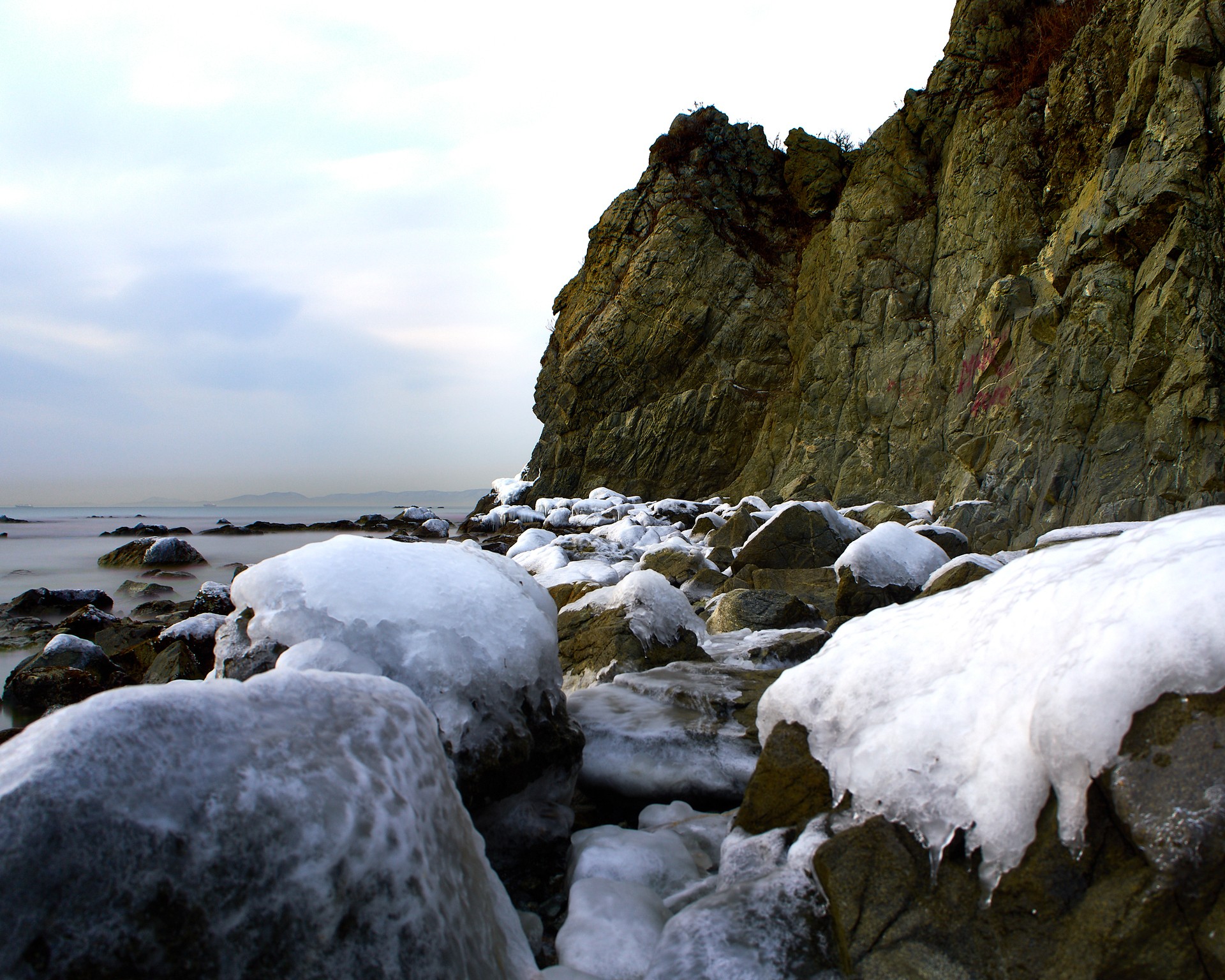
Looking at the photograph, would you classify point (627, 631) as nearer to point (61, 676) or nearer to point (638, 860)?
point (638, 860)

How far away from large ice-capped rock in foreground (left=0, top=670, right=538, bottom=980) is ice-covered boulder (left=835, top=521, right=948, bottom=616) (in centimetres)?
492

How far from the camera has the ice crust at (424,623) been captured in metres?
2.47

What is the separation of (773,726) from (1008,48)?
16.9 meters

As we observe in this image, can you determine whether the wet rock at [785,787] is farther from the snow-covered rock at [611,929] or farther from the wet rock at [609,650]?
the wet rock at [609,650]

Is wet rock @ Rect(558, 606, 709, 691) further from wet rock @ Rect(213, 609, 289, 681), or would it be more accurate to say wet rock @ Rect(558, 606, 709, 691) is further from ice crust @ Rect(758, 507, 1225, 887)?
ice crust @ Rect(758, 507, 1225, 887)

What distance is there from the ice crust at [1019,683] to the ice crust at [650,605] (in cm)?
221

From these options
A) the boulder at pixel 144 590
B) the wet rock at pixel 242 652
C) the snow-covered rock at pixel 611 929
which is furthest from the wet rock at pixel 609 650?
the boulder at pixel 144 590

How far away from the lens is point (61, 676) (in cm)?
531

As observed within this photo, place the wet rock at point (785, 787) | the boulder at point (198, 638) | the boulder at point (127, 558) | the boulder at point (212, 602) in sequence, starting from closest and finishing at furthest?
the wet rock at point (785, 787) → the boulder at point (198, 638) → the boulder at point (212, 602) → the boulder at point (127, 558)

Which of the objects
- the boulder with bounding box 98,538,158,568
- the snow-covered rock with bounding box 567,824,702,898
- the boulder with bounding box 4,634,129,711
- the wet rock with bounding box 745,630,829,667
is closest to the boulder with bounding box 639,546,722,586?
the wet rock with bounding box 745,630,829,667

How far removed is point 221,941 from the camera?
122 cm

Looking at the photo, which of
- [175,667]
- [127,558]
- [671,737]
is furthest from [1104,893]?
[127,558]

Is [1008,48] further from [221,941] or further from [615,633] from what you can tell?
[221,941]

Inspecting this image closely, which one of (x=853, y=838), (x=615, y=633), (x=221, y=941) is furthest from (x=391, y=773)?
(x=615, y=633)
